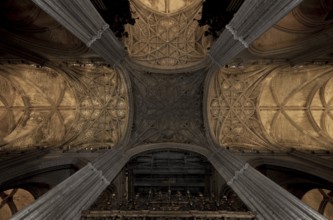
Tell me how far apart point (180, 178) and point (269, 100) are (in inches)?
221

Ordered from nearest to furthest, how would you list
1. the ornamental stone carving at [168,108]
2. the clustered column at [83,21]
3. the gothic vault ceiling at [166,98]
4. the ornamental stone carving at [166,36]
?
the clustered column at [83,21]
the gothic vault ceiling at [166,98]
the ornamental stone carving at [166,36]
the ornamental stone carving at [168,108]

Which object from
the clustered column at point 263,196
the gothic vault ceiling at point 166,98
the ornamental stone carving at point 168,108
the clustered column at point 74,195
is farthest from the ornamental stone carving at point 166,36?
the clustered column at point 263,196

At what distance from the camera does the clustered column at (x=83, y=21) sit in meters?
5.32

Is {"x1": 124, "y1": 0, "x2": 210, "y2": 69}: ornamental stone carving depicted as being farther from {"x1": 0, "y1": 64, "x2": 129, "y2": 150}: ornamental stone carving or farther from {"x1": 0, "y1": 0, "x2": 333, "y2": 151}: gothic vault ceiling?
{"x1": 0, "y1": 64, "x2": 129, "y2": 150}: ornamental stone carving

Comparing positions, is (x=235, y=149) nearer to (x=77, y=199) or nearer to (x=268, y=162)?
(x=268, y=162)

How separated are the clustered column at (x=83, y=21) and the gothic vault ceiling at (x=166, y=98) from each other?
3314mm

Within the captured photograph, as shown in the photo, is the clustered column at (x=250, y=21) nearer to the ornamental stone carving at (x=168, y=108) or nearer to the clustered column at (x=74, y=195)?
the ornamental stone carving at (x=168, y=108)

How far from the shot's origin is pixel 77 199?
6574 mm

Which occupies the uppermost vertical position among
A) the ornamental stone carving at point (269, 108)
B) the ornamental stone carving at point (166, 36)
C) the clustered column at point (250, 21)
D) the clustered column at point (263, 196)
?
the ornamental stone carving at point (166, 36)

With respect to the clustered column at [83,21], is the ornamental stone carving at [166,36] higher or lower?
higher

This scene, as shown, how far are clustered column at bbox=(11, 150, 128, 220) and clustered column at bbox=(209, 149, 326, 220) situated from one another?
12.5 ft

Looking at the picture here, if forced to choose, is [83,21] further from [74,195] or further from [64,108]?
[64,108]

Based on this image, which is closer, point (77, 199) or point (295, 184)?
point (77, 199)

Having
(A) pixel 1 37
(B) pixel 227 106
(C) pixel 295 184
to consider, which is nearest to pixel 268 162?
(C) pixel 295 184
